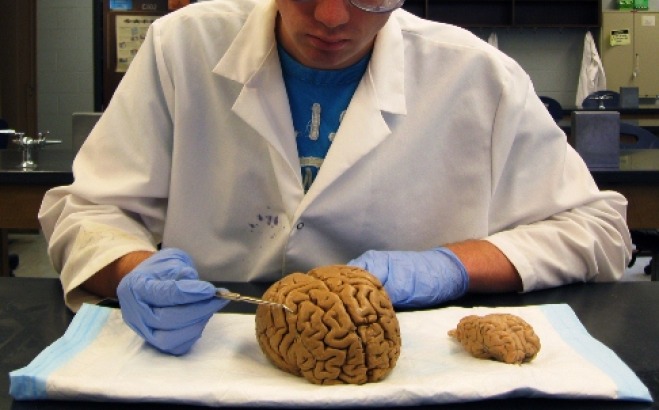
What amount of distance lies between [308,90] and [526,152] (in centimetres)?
44

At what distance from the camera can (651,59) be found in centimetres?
801

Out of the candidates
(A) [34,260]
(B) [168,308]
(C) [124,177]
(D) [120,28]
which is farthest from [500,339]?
(D) [120,28]

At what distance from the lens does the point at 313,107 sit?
4.74 feet

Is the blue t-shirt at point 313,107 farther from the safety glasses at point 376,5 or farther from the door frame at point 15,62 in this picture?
the door frame at point 15,62

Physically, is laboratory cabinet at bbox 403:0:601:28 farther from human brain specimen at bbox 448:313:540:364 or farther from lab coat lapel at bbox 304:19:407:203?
human brain specimen at bbox 448:313:540:364

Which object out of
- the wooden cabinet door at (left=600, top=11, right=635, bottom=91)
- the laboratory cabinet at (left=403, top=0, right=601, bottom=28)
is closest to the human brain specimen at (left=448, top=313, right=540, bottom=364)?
the laboratory cabinet at (left=403, top=0, right=601, bottom=28)

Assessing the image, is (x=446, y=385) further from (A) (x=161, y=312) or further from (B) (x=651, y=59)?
A: (B) (x=651, y=59)

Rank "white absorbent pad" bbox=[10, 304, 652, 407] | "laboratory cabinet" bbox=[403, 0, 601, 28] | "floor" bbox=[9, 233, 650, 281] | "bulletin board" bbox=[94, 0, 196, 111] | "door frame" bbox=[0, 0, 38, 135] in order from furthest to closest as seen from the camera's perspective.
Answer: "laboratory cabinet" bbox=[403, 0, 601, 28], "door frame" bbox=[0, 0, 38, 135], "bulletin board" bbox=[94, 0, 196, 111], "floor" bbox=[9, 233, 650, 281], "white absorbent pad" bbox=[10, 304, 652, 407]

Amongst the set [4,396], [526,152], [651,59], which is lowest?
[4,396]

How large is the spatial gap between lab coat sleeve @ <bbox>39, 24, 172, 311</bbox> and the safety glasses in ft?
1.37

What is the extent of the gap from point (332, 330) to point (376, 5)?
0.54 meters

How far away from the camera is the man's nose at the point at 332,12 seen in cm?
117

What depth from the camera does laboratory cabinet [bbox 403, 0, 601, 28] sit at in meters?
8.18

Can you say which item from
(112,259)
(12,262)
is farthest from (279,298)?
(12,262)
